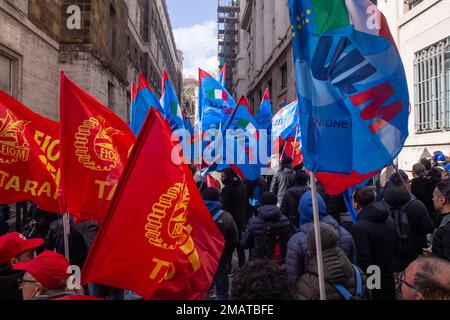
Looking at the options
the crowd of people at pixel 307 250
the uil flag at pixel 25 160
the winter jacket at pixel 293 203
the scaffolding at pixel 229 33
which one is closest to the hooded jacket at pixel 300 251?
the crowd of people at pixel 307 250

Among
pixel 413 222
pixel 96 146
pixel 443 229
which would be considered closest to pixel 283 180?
pixel 413 222

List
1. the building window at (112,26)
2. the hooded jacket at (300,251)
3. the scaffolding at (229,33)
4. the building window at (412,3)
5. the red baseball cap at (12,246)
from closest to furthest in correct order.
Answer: the red baseball cap at (12,246) < the hooded jacket at (300,251) < the building window at (412,3) < the building window at (112,26) < the scaffolding at (229,33)

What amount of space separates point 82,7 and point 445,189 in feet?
48.6

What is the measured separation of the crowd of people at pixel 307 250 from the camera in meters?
1.93

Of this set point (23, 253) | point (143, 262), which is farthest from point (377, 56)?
point (23, 253)

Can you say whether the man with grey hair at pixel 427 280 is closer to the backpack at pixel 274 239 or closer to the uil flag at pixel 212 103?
the backpack at pixel 274 239

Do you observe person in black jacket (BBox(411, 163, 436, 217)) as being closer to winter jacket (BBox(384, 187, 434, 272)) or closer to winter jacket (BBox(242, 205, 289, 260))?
winter jacket (BBox(384, 187, 434, 272))

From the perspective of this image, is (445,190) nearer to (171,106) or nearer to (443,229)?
(443,229)

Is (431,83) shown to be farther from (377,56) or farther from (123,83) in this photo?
(123,83)

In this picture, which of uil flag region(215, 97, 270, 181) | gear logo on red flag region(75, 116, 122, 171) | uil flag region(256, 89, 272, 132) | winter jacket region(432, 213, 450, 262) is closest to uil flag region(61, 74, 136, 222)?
gear logo on red flag region(75, 116, 122, 171)

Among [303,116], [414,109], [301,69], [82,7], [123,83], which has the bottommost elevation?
[303,116]

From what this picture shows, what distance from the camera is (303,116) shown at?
2.70 meters

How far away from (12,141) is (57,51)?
433 inches

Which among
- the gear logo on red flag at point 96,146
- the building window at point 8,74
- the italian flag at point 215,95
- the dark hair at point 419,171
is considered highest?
the building window at point 8,74
